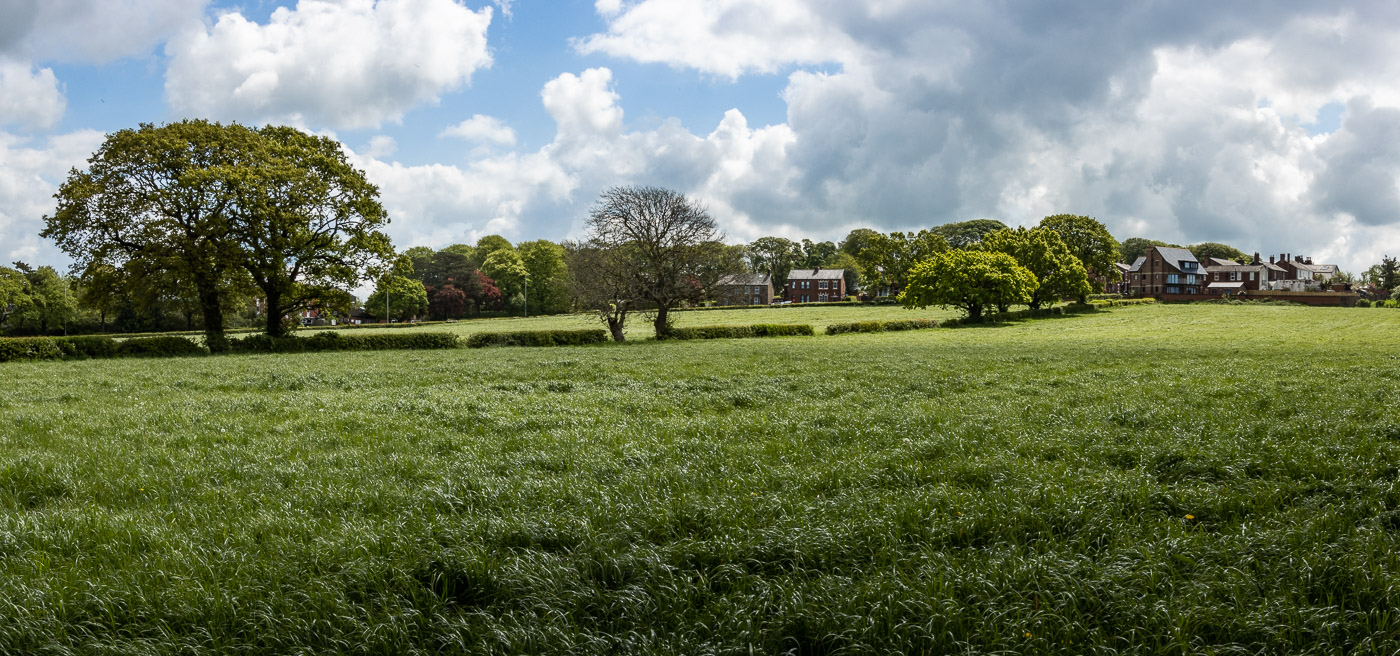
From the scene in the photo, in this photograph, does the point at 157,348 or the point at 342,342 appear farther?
the point at 342,342

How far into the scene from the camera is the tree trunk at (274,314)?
38.7 m

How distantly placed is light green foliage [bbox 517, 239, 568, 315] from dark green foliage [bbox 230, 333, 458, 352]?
6375 cm

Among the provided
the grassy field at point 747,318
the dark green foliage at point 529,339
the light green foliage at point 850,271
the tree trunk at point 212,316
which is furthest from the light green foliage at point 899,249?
the tree trunk at point 212,316

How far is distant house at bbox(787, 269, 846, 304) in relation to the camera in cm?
14175

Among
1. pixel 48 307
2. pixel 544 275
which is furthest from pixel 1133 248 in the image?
pixel 48 307

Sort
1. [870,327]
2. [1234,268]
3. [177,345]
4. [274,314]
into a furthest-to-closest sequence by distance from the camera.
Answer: [1234,268]
[870,327]
[274,314]
[177,345]

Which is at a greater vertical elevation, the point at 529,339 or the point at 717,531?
the point at 529,339

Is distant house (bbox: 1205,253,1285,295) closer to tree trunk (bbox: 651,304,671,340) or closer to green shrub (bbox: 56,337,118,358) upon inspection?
tree trunk (bbox: 651,304,671,340)

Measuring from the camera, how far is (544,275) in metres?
110

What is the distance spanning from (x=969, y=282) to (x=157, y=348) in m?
56.7

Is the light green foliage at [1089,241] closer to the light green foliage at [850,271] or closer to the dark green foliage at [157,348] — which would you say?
the light green foliage at [850,271]

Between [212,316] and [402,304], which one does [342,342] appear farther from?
[402,304]

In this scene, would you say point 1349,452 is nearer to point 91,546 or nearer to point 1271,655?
point 1271,655

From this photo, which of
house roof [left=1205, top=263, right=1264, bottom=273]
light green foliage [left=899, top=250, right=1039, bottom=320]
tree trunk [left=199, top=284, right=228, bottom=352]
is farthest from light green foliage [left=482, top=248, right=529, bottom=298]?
house roof [left=1205, top=263, right=1264, bottom=273]
